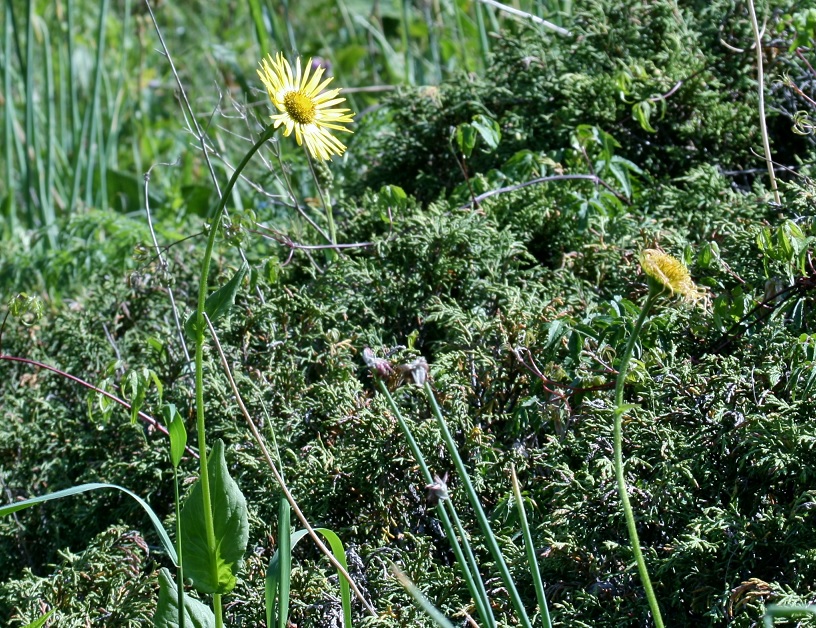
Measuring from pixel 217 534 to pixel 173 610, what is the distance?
0.46 feet

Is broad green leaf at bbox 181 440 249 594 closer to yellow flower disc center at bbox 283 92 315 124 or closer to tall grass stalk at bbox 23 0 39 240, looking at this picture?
yellow flower disc center at bbox 283 92 315 124

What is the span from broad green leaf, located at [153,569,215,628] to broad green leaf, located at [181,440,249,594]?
0.04m

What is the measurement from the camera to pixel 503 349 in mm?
1586

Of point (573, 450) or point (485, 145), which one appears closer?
point (573, 450)

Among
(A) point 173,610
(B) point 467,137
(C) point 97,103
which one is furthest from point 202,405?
(C) point 97,103

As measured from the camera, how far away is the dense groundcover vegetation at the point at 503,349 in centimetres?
132

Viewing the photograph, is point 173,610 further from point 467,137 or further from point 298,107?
point 467,137

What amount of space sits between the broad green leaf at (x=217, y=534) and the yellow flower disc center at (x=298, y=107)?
0.46m

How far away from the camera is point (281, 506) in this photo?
118 centimetres

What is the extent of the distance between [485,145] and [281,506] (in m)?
1.31

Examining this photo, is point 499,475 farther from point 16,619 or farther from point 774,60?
point 774,60

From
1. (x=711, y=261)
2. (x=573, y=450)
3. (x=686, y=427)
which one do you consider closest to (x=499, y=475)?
(x=573, y=450)

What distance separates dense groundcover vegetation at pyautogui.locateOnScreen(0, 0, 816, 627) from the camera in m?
1.32

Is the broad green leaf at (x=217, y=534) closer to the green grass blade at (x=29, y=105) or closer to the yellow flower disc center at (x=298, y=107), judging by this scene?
the yellow flower disc center at (x=298, y=107)
